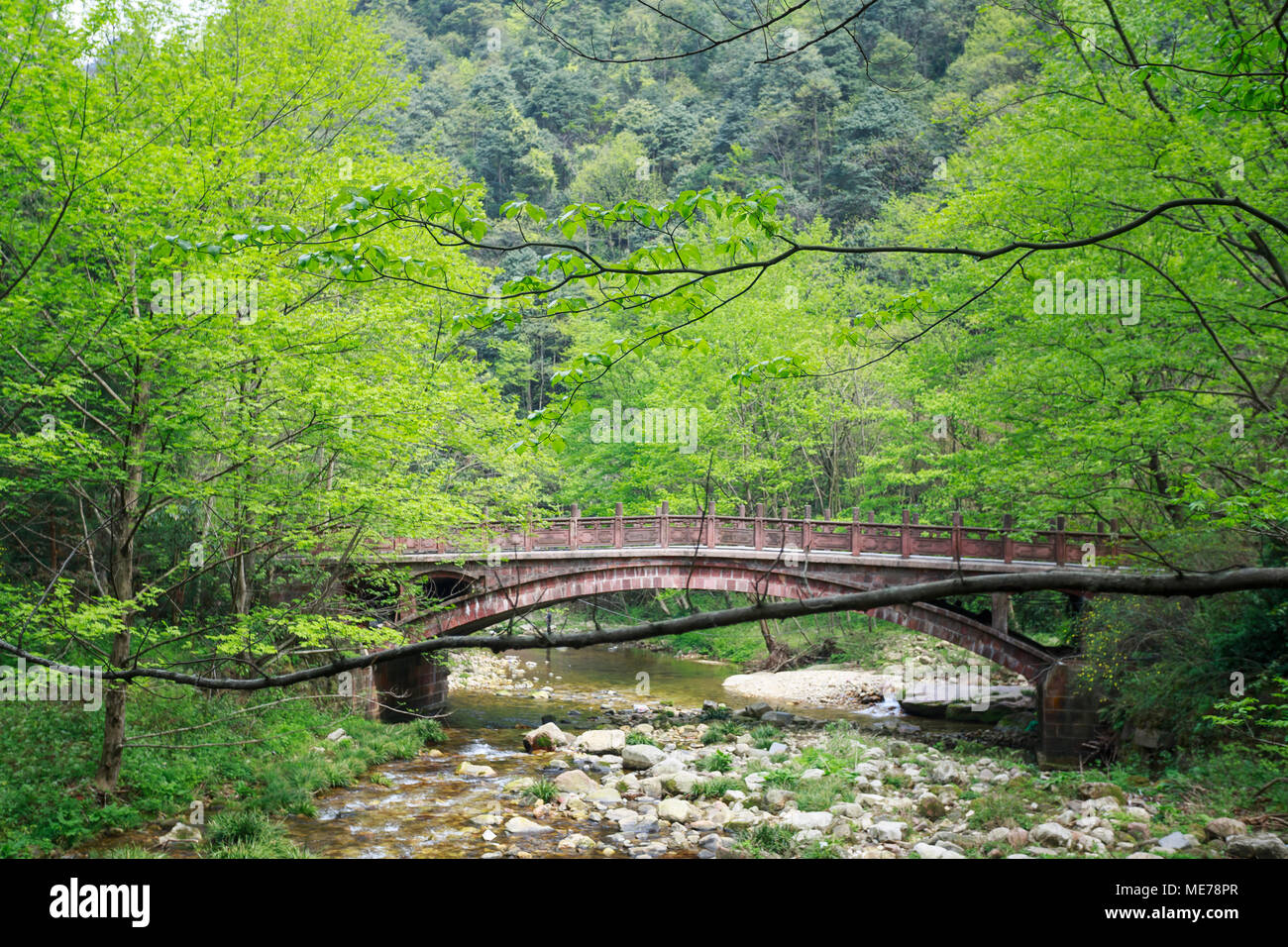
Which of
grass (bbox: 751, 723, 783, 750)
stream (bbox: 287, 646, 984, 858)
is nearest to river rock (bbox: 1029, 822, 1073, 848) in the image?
stream (bbox: 287, 646, 984, 858)

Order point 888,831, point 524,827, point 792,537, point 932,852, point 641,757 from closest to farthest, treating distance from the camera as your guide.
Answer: point 932,852 → point 888,831 → point 524,827 → point 641,757 → point 792,537

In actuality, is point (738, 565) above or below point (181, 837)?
above

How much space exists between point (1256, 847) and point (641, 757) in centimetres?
975

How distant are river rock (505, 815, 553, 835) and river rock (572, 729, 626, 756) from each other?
4.50 meters

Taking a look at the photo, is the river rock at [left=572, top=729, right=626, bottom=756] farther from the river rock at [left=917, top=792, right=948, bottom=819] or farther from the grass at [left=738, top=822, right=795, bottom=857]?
the river rock at [left=917, top=792, right=948, bottom=819]

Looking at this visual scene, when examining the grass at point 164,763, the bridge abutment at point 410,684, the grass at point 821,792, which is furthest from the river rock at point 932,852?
the bridge abutment at point 410,684

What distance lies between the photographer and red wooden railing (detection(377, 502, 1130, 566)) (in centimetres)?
1620

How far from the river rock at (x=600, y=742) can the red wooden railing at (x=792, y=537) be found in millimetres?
4341

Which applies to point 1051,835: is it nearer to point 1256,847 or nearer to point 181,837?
point 1256,847

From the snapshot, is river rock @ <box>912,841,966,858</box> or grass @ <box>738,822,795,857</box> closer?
river rock @ <box>912,841,966,858</box>

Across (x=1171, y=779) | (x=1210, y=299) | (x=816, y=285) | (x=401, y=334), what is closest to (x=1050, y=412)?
(x=1210, y=299)

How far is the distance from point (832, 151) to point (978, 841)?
39537 millimetres

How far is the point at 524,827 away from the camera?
11.5 metres

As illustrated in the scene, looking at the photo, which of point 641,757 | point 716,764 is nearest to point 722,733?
point 641,757
